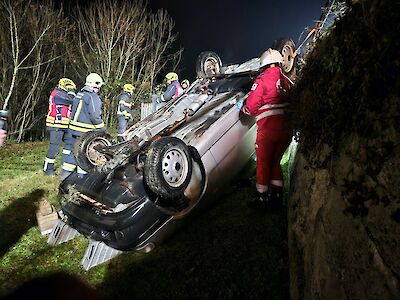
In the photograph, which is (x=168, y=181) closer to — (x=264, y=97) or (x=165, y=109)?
(x=264, y=97)

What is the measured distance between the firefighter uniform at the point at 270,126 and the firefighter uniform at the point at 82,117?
3271 millimetres

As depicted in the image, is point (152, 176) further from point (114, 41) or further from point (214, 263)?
point (114, 41)

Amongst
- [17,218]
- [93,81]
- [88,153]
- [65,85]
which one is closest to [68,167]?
[17,218]

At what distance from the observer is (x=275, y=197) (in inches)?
150

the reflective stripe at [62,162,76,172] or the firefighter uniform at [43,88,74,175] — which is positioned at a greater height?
the firefighter uniform at [43,88,74,175]

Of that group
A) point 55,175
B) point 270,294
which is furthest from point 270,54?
point 55,175

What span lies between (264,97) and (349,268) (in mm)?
2702

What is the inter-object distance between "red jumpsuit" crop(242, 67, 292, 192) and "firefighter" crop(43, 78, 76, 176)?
14.4 feet

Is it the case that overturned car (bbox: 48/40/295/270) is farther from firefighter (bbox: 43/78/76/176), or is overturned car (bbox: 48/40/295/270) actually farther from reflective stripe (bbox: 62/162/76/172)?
firefighter (bbox: 43/78/76/176)

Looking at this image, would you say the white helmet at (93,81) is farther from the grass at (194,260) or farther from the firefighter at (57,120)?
the grass at (194,260)

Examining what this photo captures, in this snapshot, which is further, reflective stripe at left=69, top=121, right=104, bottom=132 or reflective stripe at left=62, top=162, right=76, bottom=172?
reflective stripe at left=69, top=121, right=104, bottom=132

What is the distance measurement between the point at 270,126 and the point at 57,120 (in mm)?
4898

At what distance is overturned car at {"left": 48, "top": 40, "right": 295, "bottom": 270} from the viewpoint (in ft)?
10.4

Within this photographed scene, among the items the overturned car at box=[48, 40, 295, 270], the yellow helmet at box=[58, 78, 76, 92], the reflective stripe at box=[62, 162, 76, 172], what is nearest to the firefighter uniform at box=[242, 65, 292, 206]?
the overturned car at box=[48, 40, 295, 270]
